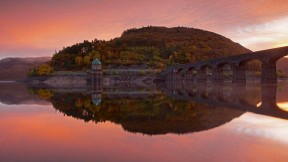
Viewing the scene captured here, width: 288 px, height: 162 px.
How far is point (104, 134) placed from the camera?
11.1 m

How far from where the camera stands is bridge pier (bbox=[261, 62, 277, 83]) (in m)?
56.6

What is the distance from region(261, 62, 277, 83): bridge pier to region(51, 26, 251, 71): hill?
53046 mm

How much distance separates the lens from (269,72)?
5722cm

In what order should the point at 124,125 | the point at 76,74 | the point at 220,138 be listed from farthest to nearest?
the point at 76,74
the point at 124,125
the point at 220,138

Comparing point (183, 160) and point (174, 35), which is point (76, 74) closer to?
point (174, 35)

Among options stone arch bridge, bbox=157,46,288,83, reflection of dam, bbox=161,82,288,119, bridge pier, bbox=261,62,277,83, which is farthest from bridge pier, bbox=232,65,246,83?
reflection of dam, bbox=161,82,288,119

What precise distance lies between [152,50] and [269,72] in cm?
7554

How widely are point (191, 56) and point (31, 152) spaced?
406ft

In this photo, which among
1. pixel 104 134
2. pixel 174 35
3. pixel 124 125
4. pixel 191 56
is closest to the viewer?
pixel 104 134

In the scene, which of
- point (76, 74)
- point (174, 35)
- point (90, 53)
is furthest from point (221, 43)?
point (76, 74)

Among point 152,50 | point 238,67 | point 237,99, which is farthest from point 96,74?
point 237,99

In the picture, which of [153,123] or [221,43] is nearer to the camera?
[153,123]

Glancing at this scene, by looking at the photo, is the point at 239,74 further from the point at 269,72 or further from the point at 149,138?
the point at 149,138

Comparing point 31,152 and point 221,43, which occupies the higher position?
point 221,43
